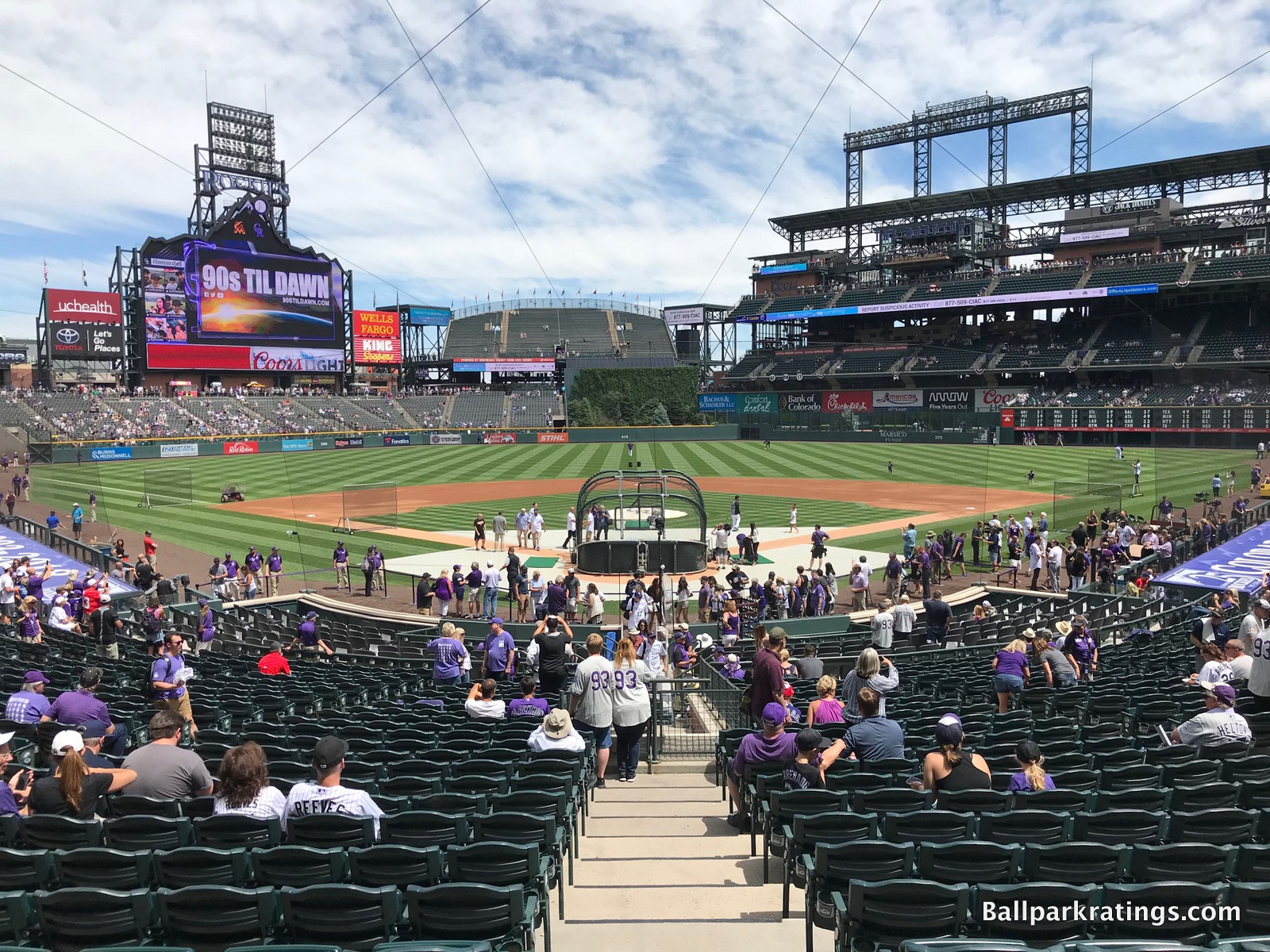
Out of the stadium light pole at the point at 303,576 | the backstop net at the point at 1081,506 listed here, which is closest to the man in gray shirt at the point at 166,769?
the stadium light pole at the point at 303,576

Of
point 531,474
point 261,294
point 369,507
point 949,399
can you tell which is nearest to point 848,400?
point 949,399

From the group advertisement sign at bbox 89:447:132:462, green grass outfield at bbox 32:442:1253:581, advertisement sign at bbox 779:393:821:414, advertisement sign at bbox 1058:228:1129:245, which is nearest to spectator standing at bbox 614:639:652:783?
green grass outfield at bbox 32:442:1253:581

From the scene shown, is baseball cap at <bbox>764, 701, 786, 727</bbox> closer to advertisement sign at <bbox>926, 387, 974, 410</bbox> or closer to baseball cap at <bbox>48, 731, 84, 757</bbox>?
baseball cap at <bbox>48, 731, 84, 757</bbox>

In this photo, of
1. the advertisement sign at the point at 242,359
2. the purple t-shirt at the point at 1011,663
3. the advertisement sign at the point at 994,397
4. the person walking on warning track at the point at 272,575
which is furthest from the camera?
the advertisement sign at the point at 242,359

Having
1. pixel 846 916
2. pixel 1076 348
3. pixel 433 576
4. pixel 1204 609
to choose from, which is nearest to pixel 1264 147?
pixel 1076 348

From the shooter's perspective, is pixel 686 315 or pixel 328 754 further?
pixel 686 315

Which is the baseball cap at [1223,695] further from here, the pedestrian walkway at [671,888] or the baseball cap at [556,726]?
the baseball cap at [556,726]

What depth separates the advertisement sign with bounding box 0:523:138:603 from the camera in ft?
70.5

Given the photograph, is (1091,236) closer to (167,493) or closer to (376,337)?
(376,337)

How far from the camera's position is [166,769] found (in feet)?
20.6

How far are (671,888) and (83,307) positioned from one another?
90199 mm

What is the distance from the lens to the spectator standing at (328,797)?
18.3ft

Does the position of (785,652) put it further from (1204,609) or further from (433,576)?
(433,576)

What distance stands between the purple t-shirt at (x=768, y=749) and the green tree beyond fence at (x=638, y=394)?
9444cm
